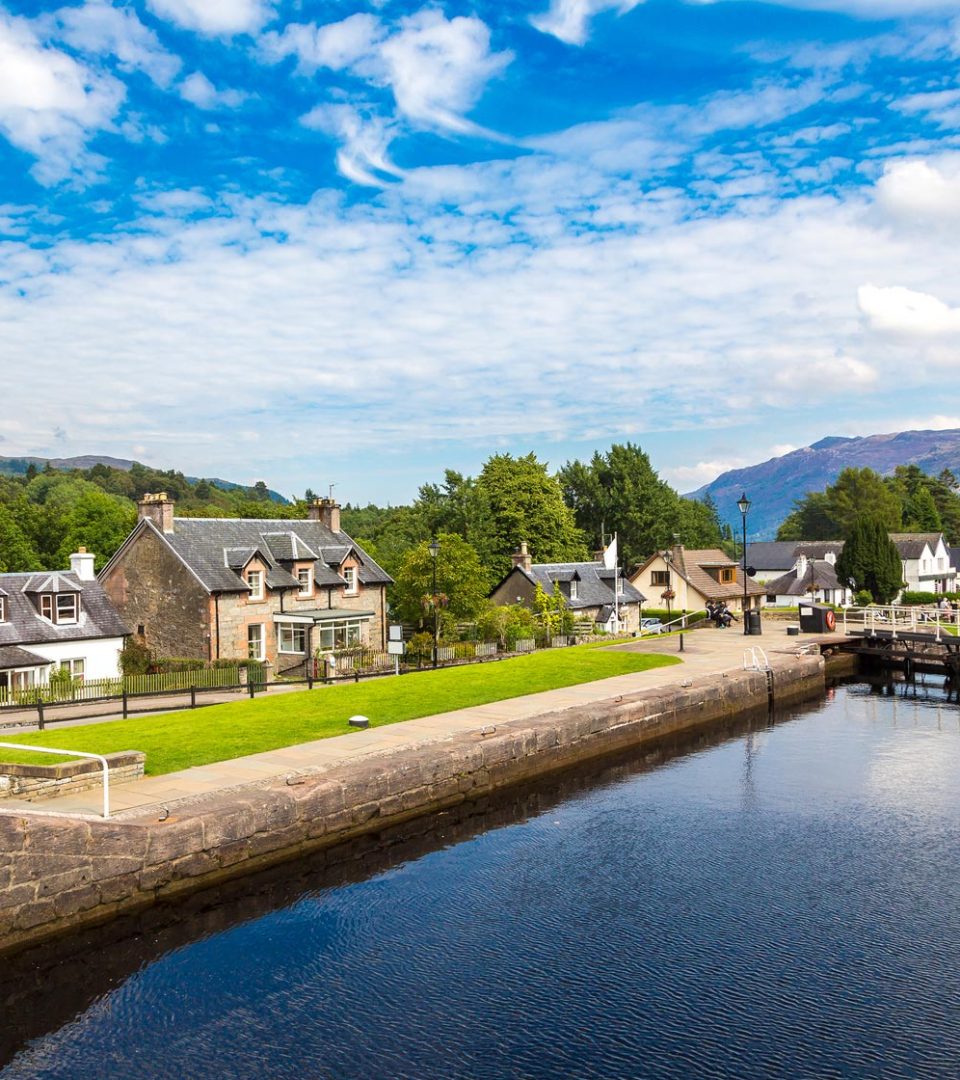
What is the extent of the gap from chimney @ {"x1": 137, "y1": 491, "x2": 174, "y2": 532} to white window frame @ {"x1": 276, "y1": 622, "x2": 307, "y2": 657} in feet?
25.1

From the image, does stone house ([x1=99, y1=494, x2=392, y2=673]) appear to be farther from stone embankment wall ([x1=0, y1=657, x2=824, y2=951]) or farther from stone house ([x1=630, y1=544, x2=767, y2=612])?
stone house ([x1=630, y1=544, x2=767, y2=612])

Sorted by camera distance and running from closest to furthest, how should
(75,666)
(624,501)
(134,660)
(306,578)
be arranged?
(75,666) → (134,660) → (306,578) → (624,501)

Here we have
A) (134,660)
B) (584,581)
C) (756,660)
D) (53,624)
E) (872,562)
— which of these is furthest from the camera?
(872,562)

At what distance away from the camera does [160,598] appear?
47.5m

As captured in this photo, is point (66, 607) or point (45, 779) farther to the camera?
point (66, 607)

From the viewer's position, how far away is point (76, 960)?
52.7 feet

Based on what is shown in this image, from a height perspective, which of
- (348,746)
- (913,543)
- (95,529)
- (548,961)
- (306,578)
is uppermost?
(95,529)

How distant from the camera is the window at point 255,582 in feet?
157

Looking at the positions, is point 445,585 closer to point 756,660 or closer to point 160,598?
point 160,598

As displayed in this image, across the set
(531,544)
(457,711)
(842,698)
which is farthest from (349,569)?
(531,544)

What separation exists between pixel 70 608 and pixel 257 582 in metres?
8.99

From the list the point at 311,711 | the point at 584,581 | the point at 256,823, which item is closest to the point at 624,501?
the point at 584,581

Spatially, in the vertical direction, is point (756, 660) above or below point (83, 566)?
below

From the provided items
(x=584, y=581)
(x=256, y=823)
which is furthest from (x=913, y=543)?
(x=256, y=823)
